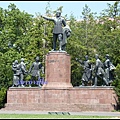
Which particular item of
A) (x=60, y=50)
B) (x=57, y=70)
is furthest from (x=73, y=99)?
(x=60, y=50)

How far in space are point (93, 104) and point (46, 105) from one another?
351 cm

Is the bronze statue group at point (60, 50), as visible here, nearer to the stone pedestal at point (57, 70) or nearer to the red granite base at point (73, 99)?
the stone pedestal at point (57, 70)

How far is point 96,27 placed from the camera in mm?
41500

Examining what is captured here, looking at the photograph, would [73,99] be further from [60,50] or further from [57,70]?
[60,50]

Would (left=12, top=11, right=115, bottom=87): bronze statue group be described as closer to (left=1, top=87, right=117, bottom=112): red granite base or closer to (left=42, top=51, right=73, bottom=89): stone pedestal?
(left=42, top=51, right=73, bottom=89): stone pedestal

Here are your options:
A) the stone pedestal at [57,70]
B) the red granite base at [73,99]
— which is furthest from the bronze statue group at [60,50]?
the red granite base at [73,99]

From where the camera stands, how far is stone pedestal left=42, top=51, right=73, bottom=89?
27.9 m

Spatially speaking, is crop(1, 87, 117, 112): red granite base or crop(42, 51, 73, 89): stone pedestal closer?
crop(1, 87, 117, 112): red granite base

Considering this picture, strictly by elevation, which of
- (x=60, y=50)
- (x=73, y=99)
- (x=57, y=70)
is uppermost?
(x=60, y=50)

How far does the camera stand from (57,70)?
27.9m

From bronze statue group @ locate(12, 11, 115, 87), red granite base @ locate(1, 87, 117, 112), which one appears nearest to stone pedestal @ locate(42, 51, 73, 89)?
red granite base @ locate(1, 87, 117, 112)

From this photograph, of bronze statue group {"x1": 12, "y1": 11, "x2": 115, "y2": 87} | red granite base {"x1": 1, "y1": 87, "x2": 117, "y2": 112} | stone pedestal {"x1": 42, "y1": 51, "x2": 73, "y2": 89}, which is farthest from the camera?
bronze statue group {"x1": 12, "y1": 11, "x2": 115, "y2": 87}

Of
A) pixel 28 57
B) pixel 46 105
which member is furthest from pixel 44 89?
pixel 28 57

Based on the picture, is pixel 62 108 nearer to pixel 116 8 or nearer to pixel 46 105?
pixel 46 105
